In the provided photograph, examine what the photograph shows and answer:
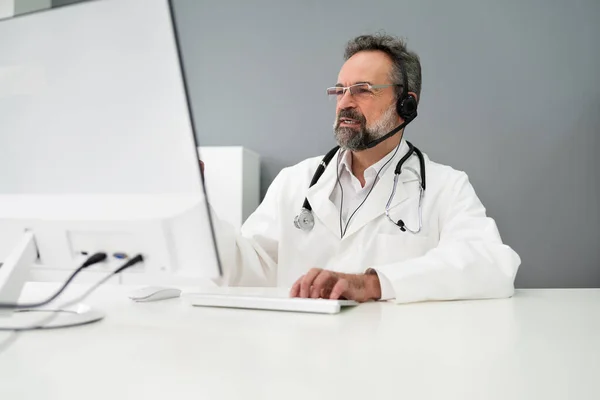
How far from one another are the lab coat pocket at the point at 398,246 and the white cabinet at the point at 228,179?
3.48 ft

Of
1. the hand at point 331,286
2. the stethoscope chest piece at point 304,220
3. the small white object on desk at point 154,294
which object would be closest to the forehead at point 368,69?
the stethoscope chest piece at point 304,220

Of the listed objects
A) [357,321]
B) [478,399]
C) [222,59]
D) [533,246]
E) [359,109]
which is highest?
[222,59]

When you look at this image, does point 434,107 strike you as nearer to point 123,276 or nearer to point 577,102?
point 577,102

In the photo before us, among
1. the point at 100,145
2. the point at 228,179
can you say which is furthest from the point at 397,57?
the point at 100,145

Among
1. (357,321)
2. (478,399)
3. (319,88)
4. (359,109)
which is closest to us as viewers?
(478,399)

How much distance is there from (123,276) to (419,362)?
1.38ft

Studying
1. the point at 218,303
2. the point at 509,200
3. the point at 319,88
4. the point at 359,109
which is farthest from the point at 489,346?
the point at 319,88

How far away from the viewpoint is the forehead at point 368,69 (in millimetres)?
1944

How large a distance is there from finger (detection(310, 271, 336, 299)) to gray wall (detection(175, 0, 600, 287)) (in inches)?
71.2

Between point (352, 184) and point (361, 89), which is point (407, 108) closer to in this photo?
point (361, 89)

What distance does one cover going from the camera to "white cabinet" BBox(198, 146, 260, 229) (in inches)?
100

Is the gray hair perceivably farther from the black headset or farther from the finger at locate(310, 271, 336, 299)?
the finger at locate(310, 271, 336, 299)

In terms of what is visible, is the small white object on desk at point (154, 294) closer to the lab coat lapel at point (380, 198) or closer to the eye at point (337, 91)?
the lab coat lapel at point (380, 198)

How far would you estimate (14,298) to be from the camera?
69cm
